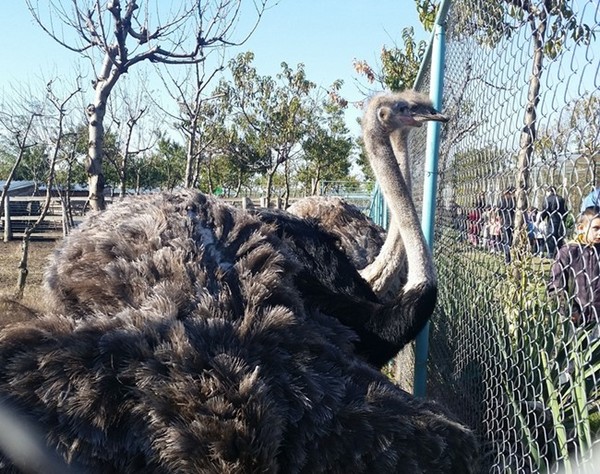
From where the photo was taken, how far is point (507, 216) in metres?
1.91

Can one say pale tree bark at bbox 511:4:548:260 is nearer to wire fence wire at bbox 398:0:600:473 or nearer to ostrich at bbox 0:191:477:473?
wire fence wire at bbox 398:0:600:473

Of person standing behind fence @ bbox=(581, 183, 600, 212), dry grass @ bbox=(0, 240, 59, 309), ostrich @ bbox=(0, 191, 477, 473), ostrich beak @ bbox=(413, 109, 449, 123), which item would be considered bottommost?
dry grass @ bbox=(0, 240, 59, 309)

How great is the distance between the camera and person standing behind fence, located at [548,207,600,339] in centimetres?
128

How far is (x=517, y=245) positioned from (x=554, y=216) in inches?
13.2

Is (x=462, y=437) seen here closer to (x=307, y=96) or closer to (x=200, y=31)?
(x=200, y=31)

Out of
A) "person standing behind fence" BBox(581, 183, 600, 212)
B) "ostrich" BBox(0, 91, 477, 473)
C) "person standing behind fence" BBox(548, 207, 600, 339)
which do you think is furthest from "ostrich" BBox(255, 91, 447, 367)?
"person standing behind fence" BBox(581, 183, 600, 212)

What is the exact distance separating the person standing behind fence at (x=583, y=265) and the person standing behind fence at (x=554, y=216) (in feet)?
0.08

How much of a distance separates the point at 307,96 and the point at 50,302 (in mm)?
18814

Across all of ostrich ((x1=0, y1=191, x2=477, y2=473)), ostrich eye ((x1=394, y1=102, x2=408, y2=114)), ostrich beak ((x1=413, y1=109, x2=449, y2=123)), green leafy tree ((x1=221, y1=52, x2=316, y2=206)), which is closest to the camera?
ostrich ((x1=0, y1=191, x2=477, y2=473))

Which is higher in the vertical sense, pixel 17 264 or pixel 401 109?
pixel 401 109

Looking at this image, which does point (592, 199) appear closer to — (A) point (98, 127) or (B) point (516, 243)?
(B) point (516, 243)

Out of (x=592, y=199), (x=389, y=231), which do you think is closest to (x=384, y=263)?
(x=389, y=231)

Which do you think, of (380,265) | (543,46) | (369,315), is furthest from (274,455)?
(380,265)

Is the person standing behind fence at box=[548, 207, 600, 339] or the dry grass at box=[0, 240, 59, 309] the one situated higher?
the person standing behind fence at box=[548, 207, 600, 339]
